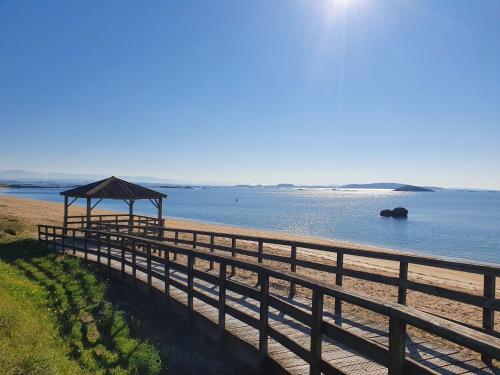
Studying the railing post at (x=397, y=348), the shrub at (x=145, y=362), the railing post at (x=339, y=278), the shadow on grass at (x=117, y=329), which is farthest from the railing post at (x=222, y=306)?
the railing post at (x=397, y=348)

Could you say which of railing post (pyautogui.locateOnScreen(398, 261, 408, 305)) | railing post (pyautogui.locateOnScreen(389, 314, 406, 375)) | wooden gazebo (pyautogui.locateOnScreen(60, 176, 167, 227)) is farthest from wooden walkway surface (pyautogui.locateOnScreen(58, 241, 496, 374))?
wooden gazebo (pyautogui.locateOnScreen(60, 176, 167, 227))

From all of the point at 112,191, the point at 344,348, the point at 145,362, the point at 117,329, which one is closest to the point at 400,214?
the point at 112,191

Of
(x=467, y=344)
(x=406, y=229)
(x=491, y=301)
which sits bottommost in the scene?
(x=406, y=229)

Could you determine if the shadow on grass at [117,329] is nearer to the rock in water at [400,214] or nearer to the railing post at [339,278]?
the railing post at [339,278]

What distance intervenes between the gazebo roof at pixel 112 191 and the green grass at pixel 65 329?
811 centimetres

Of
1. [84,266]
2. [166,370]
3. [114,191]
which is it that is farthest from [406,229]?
[166,370]

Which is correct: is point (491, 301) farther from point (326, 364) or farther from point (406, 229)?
point (406, 229)

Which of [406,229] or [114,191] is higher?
[114,191]

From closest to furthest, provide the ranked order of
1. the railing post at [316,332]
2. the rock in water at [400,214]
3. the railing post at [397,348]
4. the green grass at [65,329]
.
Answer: the railing post at [397,348] < the railing post at [316,332] < the green grass at [65,329] < the rock in water at [400,214]

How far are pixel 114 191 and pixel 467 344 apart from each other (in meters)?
18.4

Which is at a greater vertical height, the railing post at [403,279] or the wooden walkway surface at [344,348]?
the railing post at [403,279]

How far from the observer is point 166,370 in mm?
5691

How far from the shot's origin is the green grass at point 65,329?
5.32m

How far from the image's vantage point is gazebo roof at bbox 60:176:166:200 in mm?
18828
